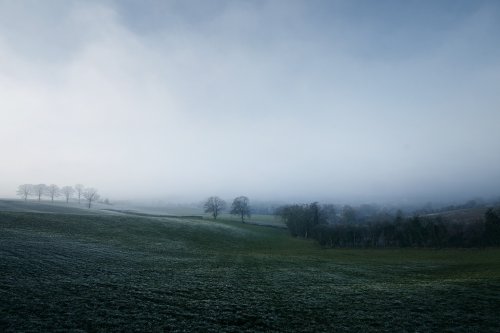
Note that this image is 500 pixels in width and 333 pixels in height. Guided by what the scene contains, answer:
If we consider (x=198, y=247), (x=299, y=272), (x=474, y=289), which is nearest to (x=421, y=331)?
(x=474, y=289)

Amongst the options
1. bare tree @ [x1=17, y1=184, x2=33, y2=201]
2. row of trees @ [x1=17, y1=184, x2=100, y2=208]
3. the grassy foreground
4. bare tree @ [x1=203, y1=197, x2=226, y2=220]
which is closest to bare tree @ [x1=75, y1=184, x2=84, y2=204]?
row of trees @ [x1=17, y1=184, x2=100, y2=208]

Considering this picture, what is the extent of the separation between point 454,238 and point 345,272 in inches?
1882

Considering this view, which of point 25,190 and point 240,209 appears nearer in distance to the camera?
point 240,209

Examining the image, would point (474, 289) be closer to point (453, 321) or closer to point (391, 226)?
point (453, 321)

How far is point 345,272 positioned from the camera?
38.8 meters

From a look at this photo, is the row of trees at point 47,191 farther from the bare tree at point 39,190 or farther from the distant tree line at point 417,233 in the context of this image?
the distant tree line at point 417,233

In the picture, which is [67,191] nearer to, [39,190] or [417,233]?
[39,190]

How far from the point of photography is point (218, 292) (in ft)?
84.1

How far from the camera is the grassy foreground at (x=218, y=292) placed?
61.0 ft

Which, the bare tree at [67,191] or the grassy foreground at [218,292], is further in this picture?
the bare tree at [67,191]

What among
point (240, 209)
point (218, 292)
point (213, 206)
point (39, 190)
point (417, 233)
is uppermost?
point (39, 190)

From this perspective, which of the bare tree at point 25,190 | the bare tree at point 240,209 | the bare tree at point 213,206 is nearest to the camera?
the bare tree at point 240,209

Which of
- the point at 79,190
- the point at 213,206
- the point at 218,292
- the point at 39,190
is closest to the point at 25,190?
the point at 39,190

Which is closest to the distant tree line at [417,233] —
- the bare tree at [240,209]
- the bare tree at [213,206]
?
the bare tree at [240,209]
